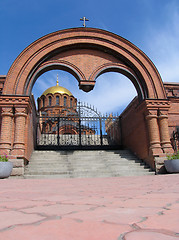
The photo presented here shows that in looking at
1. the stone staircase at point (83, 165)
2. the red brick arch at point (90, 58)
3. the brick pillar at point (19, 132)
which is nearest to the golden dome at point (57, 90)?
the red brick arch at point (90, 58)

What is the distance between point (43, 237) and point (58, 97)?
35463mm

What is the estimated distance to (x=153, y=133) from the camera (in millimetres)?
9094

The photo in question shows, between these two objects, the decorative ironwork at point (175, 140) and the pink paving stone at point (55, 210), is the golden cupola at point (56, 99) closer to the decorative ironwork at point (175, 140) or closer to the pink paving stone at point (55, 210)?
the decorative ironwork at point (175, 140)

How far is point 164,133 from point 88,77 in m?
4.35

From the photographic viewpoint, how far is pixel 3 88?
341 inches

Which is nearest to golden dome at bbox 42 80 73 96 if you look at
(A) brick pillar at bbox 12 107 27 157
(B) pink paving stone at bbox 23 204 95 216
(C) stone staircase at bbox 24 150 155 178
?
(C) stone staircase at bbox 24 150 155 178

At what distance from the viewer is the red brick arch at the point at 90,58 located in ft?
31.3

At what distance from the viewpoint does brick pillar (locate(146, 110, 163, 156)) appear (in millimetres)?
8828

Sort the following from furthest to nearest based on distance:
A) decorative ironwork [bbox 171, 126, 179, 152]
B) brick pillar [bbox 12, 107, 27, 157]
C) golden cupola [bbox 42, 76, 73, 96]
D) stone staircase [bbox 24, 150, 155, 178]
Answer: golden cupola [bbox 42, 76, 73, 96]
decorative ironwork [bbox 171, 126, 179, 152]
brick pillar [bbox 12, 107, 27, 157]
stone staircase [bbox 24, 150, 155, 178]

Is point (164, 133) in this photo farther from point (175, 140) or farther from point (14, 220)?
point (14, 220)

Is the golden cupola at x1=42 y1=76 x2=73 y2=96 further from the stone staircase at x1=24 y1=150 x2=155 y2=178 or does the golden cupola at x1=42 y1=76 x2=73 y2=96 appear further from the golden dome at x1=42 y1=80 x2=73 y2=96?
the stone staircase at x1=24 y1=150 x2=155 y2=178

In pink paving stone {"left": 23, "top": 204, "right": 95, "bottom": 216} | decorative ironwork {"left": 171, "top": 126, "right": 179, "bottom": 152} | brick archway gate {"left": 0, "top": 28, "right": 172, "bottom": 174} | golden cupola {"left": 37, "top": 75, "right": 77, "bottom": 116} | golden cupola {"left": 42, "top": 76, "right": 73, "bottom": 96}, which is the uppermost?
golden cupola {"left": 42, "top": 76, "right": 73, "bottom": 96}

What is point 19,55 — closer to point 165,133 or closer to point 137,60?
point 137,60

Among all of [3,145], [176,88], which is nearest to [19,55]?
[3,145]
